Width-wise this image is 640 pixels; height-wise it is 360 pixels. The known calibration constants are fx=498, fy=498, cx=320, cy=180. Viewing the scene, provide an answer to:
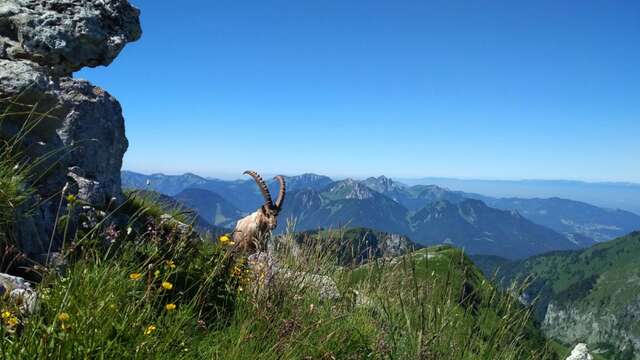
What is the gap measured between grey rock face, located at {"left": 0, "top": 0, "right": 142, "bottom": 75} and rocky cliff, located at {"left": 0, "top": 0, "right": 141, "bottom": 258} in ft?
0.05

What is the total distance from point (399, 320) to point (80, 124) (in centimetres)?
593

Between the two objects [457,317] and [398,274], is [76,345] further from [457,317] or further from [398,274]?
[398,274]

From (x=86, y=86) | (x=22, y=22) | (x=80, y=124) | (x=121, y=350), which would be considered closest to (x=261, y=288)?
(x=121, y=350)

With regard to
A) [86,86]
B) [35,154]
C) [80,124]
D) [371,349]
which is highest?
[86,86]

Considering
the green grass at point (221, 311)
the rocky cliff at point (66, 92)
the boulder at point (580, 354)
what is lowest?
the boulder at point (580, 354)

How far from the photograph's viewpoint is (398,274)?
745 cm

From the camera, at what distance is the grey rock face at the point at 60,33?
7836 millimetres

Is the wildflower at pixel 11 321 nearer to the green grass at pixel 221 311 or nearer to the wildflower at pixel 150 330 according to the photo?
the green grass at pixel 221 311

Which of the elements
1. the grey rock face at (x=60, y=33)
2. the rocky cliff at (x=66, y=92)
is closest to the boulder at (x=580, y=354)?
the rocky cliff at (x=66, y=92)

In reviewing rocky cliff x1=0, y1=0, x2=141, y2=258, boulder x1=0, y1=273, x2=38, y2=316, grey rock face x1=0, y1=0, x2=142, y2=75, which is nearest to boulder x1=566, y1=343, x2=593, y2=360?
rocky cliff x1=0, y1=0, x2=141, y2=258

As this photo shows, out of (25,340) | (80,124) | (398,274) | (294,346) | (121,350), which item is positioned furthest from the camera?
(80,124)

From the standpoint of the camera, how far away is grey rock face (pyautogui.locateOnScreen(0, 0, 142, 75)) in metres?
7.84

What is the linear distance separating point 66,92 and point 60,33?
0.94 m

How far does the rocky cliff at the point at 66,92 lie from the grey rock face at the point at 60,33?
0.01 m
